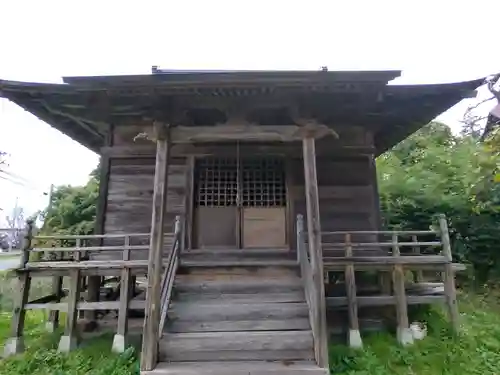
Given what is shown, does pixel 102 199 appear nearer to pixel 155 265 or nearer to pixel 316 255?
pixel 155 265

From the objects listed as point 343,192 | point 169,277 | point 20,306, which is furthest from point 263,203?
point 20,306

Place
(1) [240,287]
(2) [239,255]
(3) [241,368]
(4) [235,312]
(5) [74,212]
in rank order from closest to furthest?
1. (3) [241,368]
2. (4) [235,312]
3. (1) [240,287]
4. (2) [239,255]
5. (5) [74,212]

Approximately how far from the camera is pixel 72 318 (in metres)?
6.65

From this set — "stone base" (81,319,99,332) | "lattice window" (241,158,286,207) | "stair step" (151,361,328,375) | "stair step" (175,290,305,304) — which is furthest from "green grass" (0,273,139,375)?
"lattice window" (241,158,286,207)

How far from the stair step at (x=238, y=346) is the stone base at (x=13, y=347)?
336cm

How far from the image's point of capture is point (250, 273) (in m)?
6.86

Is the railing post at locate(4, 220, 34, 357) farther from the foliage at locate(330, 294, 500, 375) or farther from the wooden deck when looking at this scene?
the foliage at locate(330, 294, 500, 375)

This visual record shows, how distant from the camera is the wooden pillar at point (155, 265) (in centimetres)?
493

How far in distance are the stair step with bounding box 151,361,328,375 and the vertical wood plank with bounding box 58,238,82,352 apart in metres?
2.54

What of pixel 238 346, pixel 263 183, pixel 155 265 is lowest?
pixel 238 346

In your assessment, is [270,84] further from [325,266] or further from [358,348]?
[358,348]

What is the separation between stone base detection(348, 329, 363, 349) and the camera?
20.9ft

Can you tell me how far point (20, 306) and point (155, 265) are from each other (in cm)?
355

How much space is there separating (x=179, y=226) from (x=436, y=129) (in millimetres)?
19355
